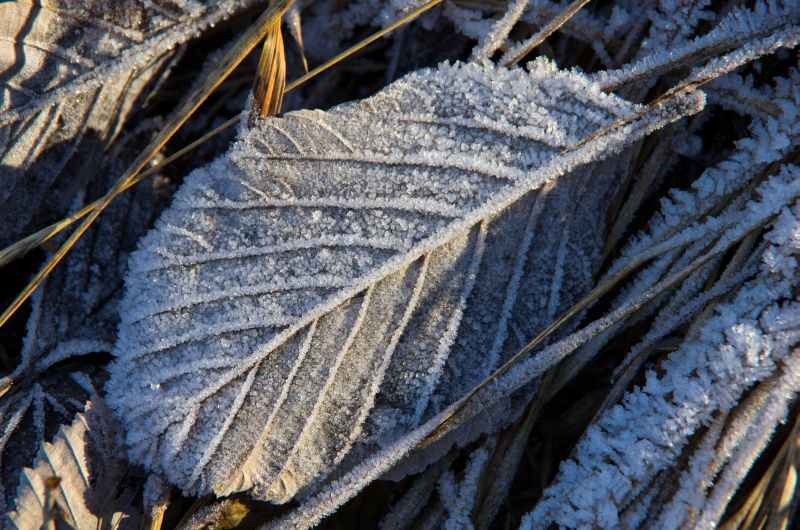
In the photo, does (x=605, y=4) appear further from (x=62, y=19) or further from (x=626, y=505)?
(x=62, y=19)

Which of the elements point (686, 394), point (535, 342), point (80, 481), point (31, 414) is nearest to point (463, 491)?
point (535, 342)

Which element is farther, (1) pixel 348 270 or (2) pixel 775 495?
(1) pixel 348 270

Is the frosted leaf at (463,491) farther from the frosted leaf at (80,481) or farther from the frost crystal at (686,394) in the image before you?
the frosted leaf at (80,481)

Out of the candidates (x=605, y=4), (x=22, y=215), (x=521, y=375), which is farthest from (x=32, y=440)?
(x=605, y=4)

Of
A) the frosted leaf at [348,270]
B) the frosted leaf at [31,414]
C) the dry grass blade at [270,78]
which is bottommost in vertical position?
the frosted leaf at [31,414]

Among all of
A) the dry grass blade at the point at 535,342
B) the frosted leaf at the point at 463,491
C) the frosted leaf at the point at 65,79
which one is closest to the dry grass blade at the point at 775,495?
the dry grass blade at the point at 535,342

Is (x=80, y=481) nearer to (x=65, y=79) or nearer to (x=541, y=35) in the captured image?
(x=65, y=79)
